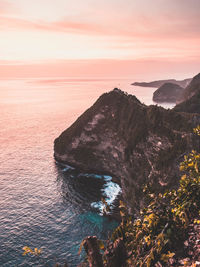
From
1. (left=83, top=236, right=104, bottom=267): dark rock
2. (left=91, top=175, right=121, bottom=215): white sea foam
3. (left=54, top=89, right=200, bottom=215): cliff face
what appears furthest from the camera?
(left=91, top=175, right=121, bottom=215): white sea foam

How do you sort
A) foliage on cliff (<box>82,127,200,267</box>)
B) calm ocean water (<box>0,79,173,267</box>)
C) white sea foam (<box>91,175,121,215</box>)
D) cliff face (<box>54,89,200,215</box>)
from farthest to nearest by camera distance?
white sea foam (<box>91,175,121,215</box>), cliff face (<box>54,89,200,215</box>), calm ocean water (<box>0,79,173,267</box>), foliage on cliff (<box>82,127,200,267</box>)

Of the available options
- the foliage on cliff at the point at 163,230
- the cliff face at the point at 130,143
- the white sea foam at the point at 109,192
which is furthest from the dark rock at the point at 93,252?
the white sea foam at the point at 109,192

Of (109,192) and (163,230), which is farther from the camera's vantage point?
(109,192)

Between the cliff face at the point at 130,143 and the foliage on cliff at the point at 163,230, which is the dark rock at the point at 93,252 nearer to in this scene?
the foliage on cliff at the point at 163,230

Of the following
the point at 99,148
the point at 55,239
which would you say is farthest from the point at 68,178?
the point at 55,239

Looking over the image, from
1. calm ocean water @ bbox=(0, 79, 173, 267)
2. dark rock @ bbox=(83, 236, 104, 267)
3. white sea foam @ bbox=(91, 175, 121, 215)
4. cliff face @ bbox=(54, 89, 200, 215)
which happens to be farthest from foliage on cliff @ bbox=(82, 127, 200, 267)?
white sea foam @ bbox=(91, 175, 121, 215)

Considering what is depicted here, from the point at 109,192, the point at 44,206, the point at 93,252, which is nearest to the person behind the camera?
the point at 93,252

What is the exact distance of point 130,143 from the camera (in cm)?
8469

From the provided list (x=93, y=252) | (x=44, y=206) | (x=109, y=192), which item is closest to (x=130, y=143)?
(x=109, y=192)

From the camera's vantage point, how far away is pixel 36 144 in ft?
424

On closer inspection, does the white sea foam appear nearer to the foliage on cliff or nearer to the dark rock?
the foliage on cliff

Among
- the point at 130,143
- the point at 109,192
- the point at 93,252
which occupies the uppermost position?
the point at 93,252

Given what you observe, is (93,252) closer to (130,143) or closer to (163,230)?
(163,230)

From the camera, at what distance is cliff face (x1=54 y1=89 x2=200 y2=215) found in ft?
220
